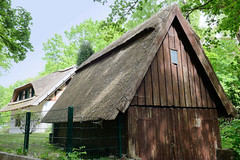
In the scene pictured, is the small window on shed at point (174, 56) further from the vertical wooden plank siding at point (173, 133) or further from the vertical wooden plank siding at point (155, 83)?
the vertical wooden plank siding at point (173, 133)

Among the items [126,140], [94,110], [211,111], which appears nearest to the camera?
[126,140]

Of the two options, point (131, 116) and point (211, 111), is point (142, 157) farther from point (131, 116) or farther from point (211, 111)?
point (211, 111)

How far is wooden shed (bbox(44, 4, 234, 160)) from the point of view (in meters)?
6.22

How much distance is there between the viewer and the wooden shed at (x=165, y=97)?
622cm

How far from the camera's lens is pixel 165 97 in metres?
7.23

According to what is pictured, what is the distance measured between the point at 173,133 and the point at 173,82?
6.14 ft

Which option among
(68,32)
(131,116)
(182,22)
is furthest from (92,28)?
(131,116)

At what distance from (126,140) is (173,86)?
9.37ft

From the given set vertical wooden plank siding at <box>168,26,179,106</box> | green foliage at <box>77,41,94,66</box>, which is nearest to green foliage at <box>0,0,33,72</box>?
green foliage at <box>77,41,94,66</box>

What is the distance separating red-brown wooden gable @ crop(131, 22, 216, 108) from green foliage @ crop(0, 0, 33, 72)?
10988mm

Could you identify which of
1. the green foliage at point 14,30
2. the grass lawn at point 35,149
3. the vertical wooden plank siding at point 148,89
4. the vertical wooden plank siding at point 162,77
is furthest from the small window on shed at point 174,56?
the green foliage at point 14,30

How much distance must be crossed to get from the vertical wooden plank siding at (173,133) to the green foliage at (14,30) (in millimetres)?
11712

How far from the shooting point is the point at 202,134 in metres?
7.93

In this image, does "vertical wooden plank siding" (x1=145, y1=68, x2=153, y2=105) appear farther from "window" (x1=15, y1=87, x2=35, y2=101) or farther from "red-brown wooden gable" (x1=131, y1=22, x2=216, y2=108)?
"window" (x1=15, y1=87, x2=35, y2=101)
